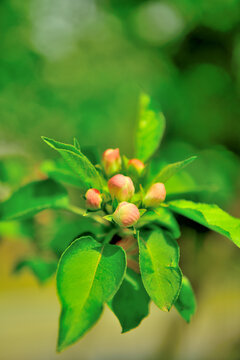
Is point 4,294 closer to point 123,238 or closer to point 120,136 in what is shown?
point 120,136

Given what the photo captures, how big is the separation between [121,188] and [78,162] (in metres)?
0.08

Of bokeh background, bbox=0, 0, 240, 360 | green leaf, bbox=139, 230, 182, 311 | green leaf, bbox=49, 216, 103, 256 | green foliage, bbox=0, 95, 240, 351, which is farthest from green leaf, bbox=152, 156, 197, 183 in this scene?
bokeh background, bbox=0, 0, 240, 360

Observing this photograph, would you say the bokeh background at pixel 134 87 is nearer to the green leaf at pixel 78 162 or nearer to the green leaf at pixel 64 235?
the green leaf at pixel 64 235

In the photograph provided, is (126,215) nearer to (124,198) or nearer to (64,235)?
(124,198)

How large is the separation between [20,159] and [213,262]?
1.09 m

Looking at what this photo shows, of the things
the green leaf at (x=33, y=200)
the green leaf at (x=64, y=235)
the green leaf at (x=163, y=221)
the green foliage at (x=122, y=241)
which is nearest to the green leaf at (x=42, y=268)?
the green leaf at (x=64, y=235)

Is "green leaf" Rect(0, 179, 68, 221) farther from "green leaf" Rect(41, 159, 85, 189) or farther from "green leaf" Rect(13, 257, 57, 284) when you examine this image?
"green leaf" Rect(13, 257, 57, 284)

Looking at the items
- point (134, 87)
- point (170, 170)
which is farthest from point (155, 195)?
point (134, 87)

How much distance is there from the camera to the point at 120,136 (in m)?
2.24

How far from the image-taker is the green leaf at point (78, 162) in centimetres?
53

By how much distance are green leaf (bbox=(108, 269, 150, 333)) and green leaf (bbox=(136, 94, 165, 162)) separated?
0.26m

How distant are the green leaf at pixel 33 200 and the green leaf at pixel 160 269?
0.24m

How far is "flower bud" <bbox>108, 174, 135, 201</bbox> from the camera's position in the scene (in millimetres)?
577

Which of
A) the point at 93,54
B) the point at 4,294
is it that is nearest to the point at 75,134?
the point at 93,54
